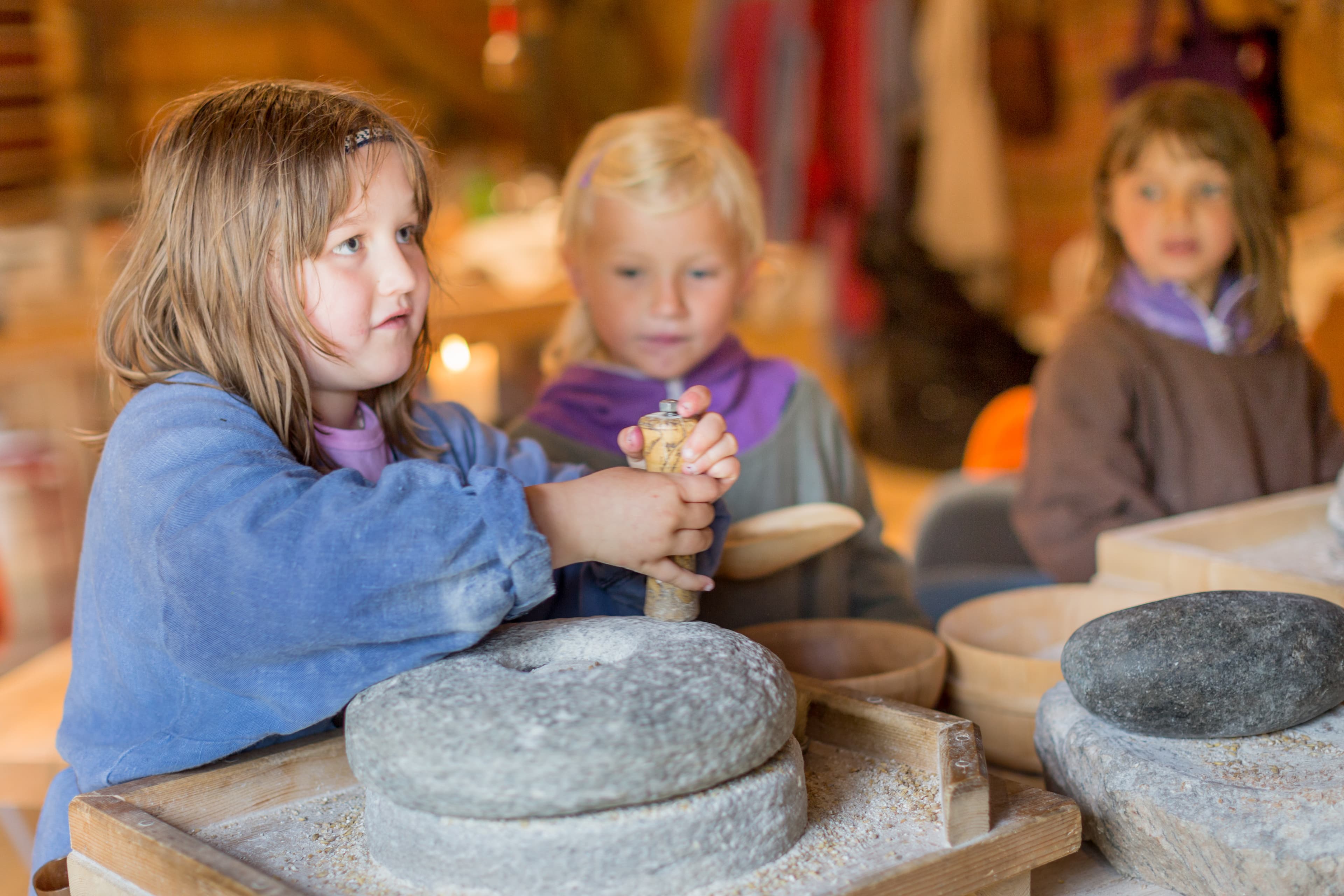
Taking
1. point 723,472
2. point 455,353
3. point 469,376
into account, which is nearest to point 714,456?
point 723,472

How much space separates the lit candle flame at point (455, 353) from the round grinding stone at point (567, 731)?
1772 mm

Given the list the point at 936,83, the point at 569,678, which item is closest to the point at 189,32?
the point at 936,83

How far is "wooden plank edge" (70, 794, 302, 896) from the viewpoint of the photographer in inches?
25.5

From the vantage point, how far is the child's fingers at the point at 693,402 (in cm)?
85

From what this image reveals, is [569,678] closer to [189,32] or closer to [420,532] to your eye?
[420,532]

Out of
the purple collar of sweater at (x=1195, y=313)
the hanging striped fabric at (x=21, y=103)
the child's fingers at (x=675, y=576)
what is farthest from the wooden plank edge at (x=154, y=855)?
the hanging striped fabric at (x=21, y=103)

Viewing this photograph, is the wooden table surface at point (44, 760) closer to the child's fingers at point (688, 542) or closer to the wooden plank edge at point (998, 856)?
the wooden plank edge at point (998, 856)

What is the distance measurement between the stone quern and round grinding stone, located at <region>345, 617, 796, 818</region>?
0.24 metres

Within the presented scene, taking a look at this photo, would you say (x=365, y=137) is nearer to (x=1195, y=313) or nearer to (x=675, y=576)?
(x=675, y=576)

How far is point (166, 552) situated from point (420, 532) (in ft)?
0.50

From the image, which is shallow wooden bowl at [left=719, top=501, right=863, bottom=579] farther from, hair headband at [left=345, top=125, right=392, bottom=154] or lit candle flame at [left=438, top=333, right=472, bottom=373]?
lit candle flame at [left=438, top=333, right=472, bottom=373]

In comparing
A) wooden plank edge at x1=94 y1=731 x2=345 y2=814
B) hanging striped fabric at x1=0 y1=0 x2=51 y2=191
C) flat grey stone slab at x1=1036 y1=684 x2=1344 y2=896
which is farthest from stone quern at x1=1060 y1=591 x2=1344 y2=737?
hanging striped fabric at x1=0 y1=0 x2=51 y2=191

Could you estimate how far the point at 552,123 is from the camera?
4.15 meters

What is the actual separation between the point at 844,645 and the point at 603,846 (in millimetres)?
518
